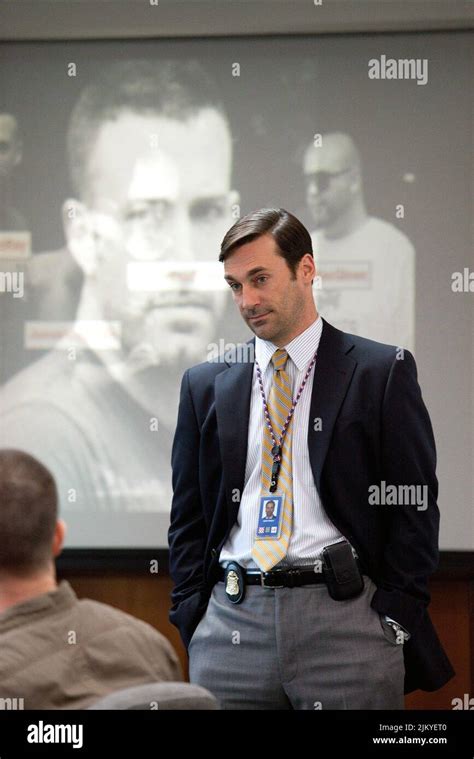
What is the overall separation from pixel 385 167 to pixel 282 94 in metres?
0.55

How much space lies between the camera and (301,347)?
2961 millimetres

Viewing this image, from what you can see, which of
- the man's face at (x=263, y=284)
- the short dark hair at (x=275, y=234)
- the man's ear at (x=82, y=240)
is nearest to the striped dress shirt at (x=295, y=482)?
the man's face at (x=263, y=284)

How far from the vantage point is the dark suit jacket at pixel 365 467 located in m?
2.84

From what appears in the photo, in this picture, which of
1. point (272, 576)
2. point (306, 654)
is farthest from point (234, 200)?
point (306, 654)

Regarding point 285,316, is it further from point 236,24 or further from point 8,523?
point 236,24

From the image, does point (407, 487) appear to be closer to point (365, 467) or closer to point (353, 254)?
point (365, 467)

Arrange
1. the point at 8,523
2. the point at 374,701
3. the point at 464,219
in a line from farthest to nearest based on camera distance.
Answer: the point at 464,219 < the point at 374,701 < the point at 8,523

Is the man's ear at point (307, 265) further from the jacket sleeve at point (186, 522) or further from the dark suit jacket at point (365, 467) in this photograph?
the jacket sleeve at point (186, 522)

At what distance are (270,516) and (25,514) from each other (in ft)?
2.72

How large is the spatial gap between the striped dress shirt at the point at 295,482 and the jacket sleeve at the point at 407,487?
0.65 ft

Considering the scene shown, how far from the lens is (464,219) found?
452 centimetres

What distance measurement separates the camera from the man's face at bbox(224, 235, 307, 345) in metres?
2.86

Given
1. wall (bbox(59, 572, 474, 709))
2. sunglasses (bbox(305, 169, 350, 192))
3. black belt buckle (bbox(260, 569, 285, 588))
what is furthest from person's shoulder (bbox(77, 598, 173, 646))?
sunglasses (bbox(305, 169, 350, 192))

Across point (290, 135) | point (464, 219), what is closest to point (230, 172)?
point (290, 135)
